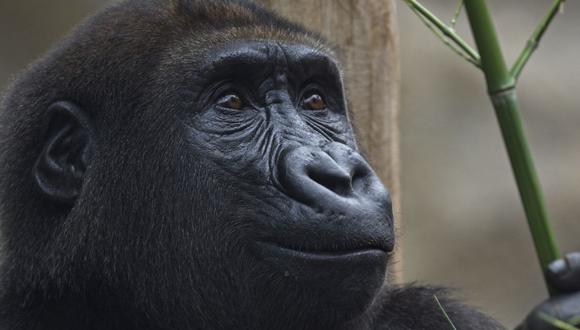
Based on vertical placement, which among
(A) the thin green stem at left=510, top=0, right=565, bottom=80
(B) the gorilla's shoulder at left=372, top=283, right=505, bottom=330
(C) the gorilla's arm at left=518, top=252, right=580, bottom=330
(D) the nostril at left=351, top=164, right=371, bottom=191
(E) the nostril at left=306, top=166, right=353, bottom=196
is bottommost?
(B) the gorilla's shoulder at left=372, top=283, right=505, bottom=330

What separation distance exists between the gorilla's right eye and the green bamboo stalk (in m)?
1.39

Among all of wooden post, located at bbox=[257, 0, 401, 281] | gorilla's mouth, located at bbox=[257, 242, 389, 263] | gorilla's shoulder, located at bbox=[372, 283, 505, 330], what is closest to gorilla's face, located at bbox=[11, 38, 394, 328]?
gorilla's mouth, located at bbox=[257, 242, 389, 263]

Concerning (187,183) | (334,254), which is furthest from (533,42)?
(187,183)

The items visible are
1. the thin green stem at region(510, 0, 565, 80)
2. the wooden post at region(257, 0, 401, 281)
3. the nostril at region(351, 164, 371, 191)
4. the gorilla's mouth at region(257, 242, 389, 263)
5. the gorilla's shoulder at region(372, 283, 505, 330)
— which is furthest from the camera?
the wooden post at region(257, 0, 401, 281)

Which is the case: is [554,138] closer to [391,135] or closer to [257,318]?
[391,135]

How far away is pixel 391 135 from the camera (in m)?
4.96

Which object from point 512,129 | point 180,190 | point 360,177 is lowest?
point 360,177

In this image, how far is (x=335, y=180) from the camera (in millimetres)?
3516

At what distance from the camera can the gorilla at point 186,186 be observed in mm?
3543

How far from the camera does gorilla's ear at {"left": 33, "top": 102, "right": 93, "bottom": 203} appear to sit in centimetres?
396

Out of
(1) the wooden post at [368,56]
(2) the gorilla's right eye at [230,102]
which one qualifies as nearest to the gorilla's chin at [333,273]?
(2) the gorilla's right eye at [230,102]

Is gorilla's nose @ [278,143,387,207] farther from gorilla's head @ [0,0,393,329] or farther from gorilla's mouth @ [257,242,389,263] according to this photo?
gorilla's mouth @ [257,242,389,263]

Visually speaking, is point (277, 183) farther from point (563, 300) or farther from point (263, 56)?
point (563, 300)

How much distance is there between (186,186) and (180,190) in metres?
0.03
